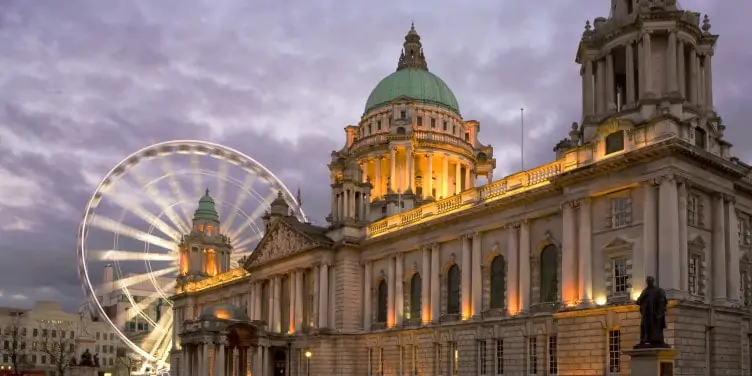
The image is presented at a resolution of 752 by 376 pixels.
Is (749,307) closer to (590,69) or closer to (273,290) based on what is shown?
(590,69)

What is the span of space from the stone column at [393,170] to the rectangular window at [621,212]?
40.8 metres

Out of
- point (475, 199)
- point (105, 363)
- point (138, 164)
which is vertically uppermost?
point (138, 164)

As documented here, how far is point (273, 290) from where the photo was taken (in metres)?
77.9

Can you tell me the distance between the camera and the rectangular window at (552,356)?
→ 48375 millimetres

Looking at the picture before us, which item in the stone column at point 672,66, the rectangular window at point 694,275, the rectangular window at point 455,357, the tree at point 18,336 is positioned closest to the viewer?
the rectangular window at point 694,275

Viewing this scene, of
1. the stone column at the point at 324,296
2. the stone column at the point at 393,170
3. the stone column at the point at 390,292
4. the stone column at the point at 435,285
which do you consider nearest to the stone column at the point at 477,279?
the stone column at the point at 435,285

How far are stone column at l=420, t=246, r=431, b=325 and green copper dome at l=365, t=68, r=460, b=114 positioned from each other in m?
31.5

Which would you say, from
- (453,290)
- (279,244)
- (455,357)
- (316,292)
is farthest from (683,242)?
(279,244)

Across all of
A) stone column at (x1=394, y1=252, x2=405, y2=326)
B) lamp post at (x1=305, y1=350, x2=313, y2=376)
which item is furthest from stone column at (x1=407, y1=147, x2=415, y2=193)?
lamp post at (x1=305, y1=350, x2=313, y2=376)

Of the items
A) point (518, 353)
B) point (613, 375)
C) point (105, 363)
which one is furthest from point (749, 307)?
point (105, 363)

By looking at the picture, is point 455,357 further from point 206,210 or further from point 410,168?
point 206,210

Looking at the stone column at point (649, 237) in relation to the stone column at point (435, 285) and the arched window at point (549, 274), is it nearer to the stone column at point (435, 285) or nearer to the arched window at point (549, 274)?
the arched window at point (549, 274)

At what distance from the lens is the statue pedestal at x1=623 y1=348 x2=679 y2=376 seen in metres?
32.0

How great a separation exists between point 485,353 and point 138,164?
4428cm
